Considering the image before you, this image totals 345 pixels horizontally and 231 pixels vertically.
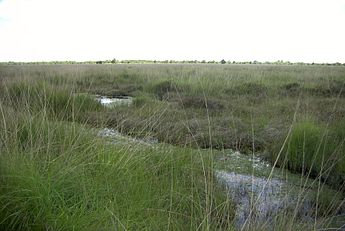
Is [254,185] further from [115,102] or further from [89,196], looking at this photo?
[115,102]

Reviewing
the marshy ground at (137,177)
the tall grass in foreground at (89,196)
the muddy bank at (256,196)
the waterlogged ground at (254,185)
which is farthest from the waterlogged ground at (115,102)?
the tall grass in foreground at (89,196)

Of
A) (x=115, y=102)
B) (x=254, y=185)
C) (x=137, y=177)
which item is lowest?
(x=254, y=185)

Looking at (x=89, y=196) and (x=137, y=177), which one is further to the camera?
(x=137, y=177)

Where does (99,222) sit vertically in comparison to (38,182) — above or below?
below

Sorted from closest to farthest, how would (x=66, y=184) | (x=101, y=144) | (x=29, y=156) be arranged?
(x=66, y=184)
(x=29, y=156)
(x=101, y=144)

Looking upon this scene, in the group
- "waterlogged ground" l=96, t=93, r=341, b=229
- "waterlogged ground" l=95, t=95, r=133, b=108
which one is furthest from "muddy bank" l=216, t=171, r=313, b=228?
"waterlogged ground" l=95, t=95, r=133, b=108

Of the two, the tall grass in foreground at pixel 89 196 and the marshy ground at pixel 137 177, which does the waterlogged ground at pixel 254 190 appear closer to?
the marshy ground at pixel 137 177

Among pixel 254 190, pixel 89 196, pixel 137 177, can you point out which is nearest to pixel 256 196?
pixel 254 190

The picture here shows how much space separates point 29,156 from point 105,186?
573mm

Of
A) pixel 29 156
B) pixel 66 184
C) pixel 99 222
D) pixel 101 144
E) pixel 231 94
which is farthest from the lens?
pixel 231 94

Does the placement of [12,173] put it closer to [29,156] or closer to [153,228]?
[29,156]

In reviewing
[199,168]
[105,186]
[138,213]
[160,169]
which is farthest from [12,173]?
[199,168]

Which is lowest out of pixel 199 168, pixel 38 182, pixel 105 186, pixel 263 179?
pixel 263 179

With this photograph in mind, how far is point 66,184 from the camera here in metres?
2.11
